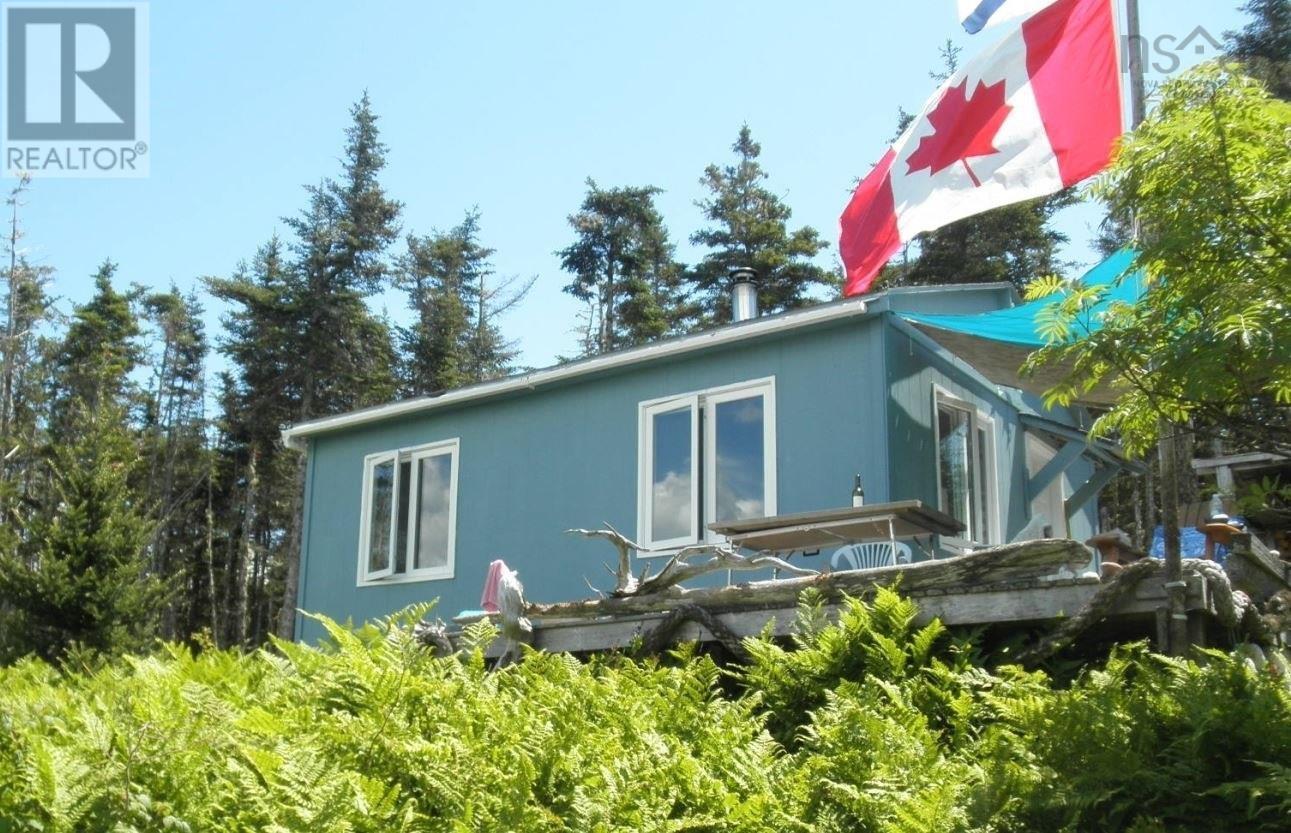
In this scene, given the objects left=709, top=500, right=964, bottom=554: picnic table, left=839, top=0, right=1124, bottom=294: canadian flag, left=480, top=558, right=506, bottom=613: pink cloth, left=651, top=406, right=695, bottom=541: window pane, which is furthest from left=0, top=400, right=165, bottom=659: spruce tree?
left=839, top=0, right=1124, bottom=294: canadian flag

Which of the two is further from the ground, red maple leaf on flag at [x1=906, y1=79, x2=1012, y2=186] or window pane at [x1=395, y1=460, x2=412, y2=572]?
red maple leaf on flag at [x1=906, y1=79, x2=1012, y2=186]

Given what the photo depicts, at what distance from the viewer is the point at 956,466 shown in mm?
10617

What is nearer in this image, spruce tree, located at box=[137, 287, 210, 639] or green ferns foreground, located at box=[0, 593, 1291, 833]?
green ferns foreground, located at box=[0, 593, 1291, 833]

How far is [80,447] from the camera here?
16281 mm

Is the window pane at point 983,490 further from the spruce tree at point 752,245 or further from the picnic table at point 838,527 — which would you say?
the spruce tree at point 752,245

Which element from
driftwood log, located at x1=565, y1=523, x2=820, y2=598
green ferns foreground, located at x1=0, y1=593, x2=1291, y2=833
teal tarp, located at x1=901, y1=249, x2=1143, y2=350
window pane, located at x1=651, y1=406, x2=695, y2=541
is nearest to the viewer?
green ferns foreground, located at x1=0, y1=593, x2=1291, y2=833

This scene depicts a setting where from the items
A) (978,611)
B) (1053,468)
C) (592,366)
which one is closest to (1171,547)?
(978,611)


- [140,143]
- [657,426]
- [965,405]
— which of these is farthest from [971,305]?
[140,143]

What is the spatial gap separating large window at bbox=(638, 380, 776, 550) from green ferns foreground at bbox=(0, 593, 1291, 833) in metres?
5.20

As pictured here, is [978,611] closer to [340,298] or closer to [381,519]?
[381,519]

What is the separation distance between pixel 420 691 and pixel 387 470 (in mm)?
9039

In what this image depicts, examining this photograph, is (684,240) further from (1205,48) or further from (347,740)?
(347,740)

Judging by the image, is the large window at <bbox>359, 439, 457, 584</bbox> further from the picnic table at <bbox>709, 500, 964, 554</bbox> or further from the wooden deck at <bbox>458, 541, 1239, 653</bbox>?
the wooden deck at <bbox>458, 541, 1239, 653</bbox>

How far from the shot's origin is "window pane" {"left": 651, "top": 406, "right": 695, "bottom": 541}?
10180mm
